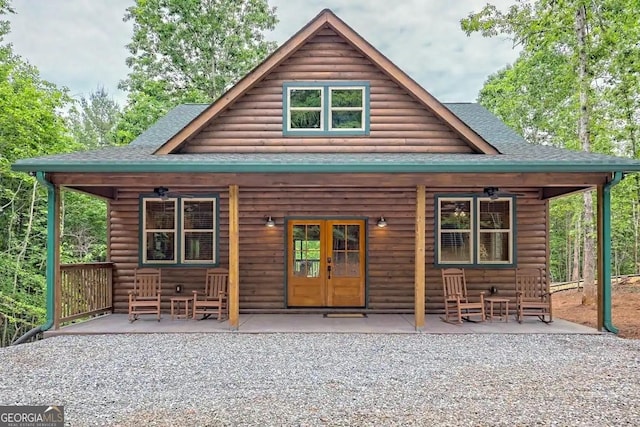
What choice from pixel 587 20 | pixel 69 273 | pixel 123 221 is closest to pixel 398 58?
pixel 587 20

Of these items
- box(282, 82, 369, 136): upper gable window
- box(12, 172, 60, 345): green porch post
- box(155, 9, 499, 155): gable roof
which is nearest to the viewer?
box(12, 172, 60, 345): green porch post

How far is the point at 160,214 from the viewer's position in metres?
8.26

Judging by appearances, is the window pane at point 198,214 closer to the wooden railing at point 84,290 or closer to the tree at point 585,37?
the wooden railing at point 84,290

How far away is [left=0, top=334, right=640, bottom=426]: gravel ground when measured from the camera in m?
3.43

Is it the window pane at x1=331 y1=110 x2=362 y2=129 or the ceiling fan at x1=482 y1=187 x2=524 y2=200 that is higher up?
the window pane at x1=331 y1=110 x2=362 y2=129

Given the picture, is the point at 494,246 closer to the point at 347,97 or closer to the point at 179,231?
the point at 347,97

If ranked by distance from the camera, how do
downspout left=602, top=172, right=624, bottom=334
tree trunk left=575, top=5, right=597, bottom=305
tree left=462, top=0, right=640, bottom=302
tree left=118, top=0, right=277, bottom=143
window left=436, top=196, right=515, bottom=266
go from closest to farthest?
1. downspout left=602, top=172, right=624, bottom=334
2. window left=436, top=196, right=515, bottom=266
3. tree trunk left=575, top=5, right=597, bottom=305
4. tree left=462, top=0, right=640, bottom=302
5. tree left=118, top=0, right=277, bottom=143

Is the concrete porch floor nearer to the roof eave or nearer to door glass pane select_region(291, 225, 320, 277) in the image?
door glass pane select_region(291, 225, 320, 277)

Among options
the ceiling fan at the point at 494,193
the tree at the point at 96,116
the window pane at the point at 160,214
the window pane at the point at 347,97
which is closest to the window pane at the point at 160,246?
the window pane at the point at 160,214

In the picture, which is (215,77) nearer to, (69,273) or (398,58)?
(398,58)

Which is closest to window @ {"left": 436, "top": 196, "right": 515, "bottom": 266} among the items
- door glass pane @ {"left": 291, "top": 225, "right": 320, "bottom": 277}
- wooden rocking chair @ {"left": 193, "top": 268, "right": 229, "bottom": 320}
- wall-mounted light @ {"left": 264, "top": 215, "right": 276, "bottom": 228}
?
door glass pane @ {"left": 291, "top": 225, "right": 320, "bottom": 277}

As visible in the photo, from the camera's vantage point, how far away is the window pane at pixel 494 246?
8180 mm

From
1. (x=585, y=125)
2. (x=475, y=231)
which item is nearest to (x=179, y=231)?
(x=475, y=231)

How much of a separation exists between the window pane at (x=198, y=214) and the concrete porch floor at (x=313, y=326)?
185 cm
